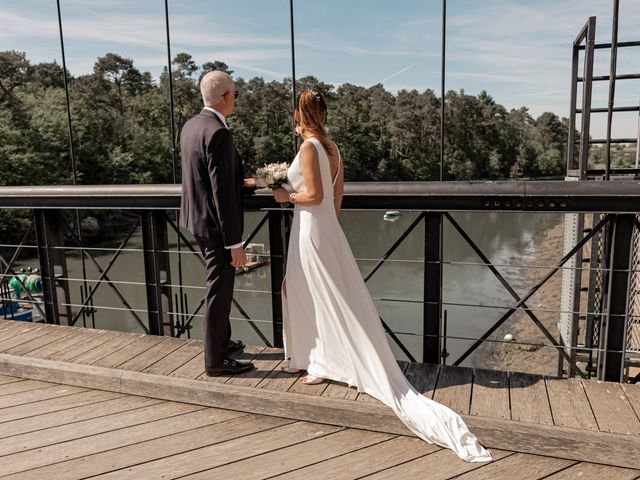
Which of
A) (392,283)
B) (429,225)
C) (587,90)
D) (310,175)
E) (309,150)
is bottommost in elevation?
(392,283)

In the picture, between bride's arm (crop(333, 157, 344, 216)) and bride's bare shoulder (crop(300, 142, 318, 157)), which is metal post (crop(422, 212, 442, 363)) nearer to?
bride's arm (crop(333, 157, 344, 216))

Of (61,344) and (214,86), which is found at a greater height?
(214,86)

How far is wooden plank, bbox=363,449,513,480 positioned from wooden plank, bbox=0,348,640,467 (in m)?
0.11

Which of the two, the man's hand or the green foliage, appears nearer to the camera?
the man's hand

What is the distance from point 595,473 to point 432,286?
3.38ft

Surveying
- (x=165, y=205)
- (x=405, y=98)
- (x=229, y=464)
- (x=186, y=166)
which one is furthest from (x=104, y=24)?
(x=405, y=98)

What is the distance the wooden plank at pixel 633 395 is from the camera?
214 centimetres

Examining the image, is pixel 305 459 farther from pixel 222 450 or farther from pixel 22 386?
pixel 22 386

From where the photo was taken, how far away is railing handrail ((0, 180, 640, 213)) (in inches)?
86.4

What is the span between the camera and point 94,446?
2.12m

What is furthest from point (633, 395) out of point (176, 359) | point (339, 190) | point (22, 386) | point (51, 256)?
point (51, 256)

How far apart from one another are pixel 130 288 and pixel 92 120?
14.5m

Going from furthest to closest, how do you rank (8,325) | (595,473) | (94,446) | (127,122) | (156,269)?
(127,122) < (8,325) < (156,269) < (94,446) < (595,473)

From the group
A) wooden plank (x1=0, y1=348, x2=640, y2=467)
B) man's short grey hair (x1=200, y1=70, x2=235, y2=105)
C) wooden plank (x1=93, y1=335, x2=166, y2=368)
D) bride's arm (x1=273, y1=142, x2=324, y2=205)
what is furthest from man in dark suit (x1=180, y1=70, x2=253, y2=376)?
wooden plank (x1=93, y1=335, x2=166, y2=368)
